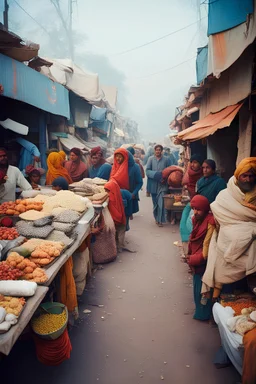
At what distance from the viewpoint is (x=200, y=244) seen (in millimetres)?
3549

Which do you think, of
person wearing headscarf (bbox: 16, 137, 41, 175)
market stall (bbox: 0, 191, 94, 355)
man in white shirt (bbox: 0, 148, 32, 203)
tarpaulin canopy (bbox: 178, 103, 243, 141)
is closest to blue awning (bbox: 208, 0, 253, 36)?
tarpaulin canopy (bbox: 178, 103, 243, 141)

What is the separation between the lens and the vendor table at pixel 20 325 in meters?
1.78

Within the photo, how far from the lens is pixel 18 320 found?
2014 mm

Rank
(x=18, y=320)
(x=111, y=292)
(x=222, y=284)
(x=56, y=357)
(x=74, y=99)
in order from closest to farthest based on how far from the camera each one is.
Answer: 1. (x=18, y=320)
2. (x=56, y=357)
3. (x=222, y=284)
4. (x=111, y=292)
5. (x=74, y=99)

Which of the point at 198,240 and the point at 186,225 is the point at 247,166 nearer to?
the point at 198,240

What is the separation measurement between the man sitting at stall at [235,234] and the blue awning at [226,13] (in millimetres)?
2185

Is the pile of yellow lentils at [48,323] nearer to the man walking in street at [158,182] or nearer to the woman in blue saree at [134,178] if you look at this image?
the woman in blue saree at [134,178]

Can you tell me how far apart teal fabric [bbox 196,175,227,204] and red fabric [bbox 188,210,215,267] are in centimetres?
124

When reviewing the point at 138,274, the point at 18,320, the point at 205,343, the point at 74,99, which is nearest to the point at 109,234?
the point at 138,274

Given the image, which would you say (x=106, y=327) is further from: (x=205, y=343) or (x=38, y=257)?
(x=38, y=257)

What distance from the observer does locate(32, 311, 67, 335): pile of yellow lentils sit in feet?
8.34

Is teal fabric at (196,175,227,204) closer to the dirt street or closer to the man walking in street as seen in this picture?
the dirt street

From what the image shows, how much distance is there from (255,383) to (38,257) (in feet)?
6.65

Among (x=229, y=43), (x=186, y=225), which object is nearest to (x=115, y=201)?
(x=186, y=225)
